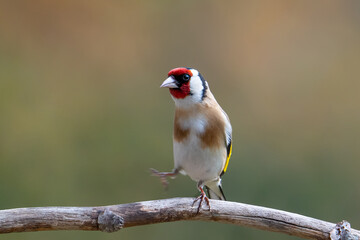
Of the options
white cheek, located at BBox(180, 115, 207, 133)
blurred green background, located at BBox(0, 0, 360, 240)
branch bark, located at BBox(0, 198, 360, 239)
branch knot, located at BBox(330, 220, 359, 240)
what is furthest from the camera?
blurred green background, located at BBox(0, 0, 360, 240)

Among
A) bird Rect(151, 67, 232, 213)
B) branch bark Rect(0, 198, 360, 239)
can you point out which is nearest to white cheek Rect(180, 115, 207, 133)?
bird Rect(151, 67, 232, 213)

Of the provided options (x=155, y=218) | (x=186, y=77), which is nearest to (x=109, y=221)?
(x=155, y=218)

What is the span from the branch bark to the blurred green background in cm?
110

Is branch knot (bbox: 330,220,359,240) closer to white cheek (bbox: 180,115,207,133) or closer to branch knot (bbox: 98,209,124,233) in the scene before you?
white cheek (bbox: 180,115,207,133)

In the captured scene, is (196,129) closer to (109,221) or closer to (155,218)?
(155,218)

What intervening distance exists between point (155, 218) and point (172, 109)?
1538mm

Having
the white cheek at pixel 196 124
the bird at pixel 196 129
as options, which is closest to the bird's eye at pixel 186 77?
the bird at pixel 196 129

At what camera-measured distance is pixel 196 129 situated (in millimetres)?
1966

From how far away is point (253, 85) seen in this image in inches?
134

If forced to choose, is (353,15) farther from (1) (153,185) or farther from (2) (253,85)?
(1) (153,185)

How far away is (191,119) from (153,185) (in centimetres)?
125

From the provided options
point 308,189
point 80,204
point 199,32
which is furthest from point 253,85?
point 80,204

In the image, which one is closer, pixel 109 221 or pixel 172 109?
pixel 109 221

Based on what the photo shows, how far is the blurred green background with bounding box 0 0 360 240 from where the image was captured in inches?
122
